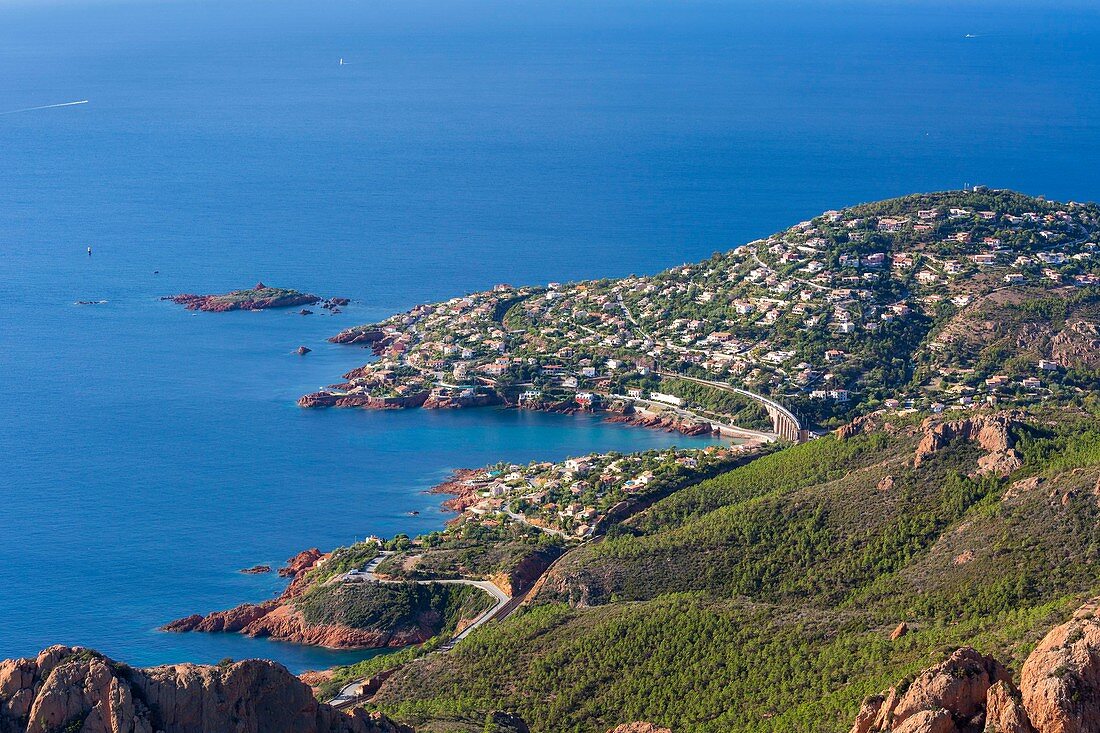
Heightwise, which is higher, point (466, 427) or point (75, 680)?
point (75, 680)

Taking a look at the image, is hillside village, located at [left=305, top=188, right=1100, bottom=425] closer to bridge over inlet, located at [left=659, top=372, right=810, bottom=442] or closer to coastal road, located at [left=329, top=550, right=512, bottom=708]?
bridge over inlet, located at [left=659, top=372, right=810, bottom=442]

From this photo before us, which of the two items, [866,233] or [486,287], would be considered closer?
[866,233]

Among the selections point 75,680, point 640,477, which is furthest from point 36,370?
point 75,680

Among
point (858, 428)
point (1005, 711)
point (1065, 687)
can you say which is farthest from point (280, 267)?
point (1065, 687)

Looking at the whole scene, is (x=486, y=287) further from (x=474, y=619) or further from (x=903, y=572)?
(x=903, y=572)

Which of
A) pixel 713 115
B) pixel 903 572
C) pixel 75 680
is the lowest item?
pixel 713 115

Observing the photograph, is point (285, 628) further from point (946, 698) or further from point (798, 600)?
point (946, 698)

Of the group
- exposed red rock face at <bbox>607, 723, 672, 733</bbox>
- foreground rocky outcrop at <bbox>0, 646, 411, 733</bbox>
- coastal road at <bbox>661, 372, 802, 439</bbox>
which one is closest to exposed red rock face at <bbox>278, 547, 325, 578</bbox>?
coastal road at <bbox>661, 372, 802, 439</bbox>
